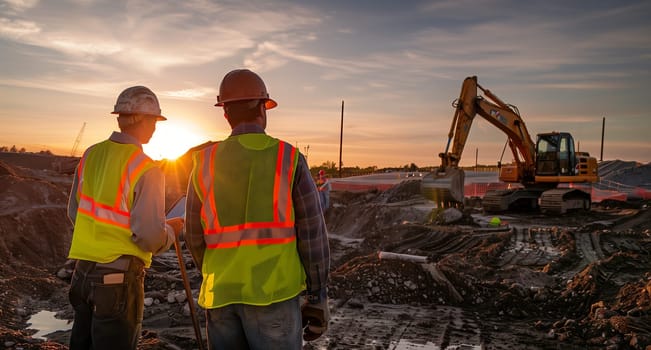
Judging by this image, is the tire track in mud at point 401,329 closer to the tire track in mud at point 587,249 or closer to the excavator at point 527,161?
the tire track in mud at point 587,249

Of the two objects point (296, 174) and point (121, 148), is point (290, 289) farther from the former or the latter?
point (121, 148)

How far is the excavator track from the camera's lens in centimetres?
1959

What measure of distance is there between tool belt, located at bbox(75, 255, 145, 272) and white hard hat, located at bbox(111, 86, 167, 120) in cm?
87

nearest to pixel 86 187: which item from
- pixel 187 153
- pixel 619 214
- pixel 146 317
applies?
pixel 187 153

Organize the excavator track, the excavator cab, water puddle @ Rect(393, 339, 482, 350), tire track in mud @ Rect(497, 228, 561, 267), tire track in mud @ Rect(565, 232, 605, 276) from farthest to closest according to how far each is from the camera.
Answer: the excavator cab → the excavator track → tire track in mud @ Rect(497, 228, 561, 267) → tire track in mud @ Rect(565, 232, 605, 276) → water puddle @ Rect(393, 339, 482, 350)

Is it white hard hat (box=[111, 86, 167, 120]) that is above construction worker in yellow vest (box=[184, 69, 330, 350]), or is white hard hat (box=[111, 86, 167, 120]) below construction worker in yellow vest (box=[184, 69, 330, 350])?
above

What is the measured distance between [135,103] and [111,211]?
681 millimetres

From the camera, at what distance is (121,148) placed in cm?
306

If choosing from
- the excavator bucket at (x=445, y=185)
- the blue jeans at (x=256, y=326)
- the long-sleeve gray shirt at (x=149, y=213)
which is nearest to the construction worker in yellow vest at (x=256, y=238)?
the blue jeans at (x=256, y=326)

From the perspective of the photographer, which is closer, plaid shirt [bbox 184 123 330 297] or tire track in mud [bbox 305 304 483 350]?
plaid shirt [bbox 184 123 330 297]

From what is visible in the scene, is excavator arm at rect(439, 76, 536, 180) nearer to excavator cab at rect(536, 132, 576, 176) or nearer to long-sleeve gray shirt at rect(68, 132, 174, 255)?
excavator cab at rect(536, 132, 576, 176)

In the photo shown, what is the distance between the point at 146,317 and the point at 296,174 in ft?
19.1

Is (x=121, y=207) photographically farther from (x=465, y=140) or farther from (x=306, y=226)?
(x=465, y=140)

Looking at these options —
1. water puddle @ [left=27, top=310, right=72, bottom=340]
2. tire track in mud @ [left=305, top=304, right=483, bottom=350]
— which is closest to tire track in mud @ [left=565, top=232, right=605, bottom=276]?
tire track in mud @ [left=305, top=304, right=483, bottom=350]
